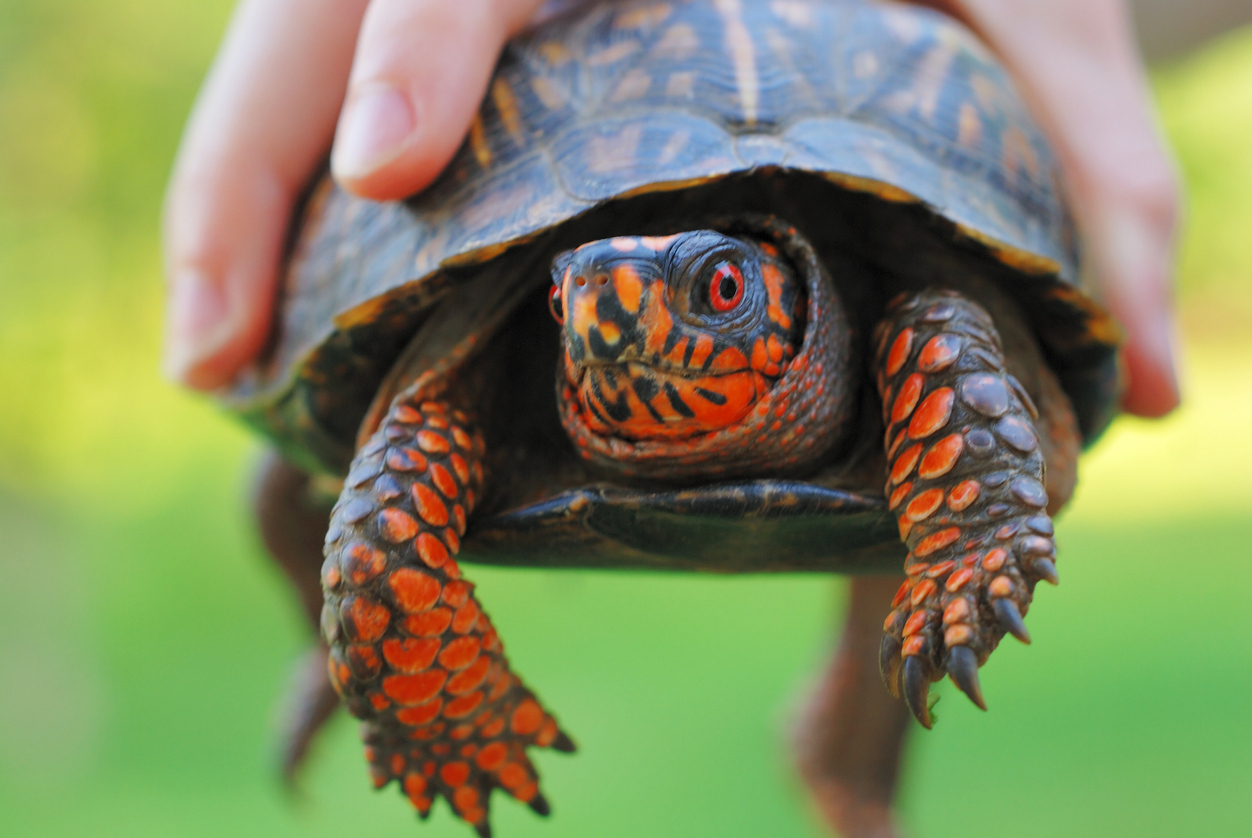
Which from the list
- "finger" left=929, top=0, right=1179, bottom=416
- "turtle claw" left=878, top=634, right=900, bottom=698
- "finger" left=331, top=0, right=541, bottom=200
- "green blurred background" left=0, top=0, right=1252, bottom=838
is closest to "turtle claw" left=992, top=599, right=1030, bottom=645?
"turtle claw" left=878, top=634, right=900, bottom=698

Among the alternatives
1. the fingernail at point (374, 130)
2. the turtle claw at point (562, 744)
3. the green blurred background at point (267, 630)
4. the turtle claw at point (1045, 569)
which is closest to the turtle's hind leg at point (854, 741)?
the green blurred background at point (267, 630)

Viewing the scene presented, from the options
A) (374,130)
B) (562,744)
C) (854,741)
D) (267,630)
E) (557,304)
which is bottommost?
(267,630)

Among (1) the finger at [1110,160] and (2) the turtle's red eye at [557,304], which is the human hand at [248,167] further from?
(1) the finger at [1110,160]

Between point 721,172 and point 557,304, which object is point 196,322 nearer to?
point 557,304

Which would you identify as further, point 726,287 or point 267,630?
point 267,630

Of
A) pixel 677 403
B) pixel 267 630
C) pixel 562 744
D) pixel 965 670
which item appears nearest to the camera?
pixel 965 670

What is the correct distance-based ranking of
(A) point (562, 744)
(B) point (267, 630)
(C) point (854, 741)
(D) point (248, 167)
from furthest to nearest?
1. (B) point (267, 630)
2. (C) point (854, 741)
3. (D) point (248, 167)
4. (A) point (562, 744)

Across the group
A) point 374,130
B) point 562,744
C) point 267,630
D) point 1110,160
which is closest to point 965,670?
point 562,744
